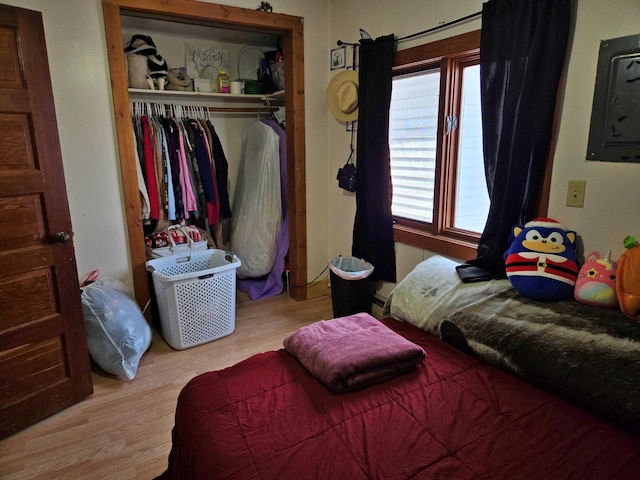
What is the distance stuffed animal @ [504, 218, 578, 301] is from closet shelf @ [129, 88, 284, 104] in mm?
2418

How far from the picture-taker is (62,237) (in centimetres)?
206

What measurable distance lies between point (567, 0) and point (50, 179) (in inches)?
95.6

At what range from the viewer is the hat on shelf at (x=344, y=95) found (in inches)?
118

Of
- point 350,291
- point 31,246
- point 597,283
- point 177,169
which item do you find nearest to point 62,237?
point 31,246

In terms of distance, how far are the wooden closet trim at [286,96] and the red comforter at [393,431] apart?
1.60 metres

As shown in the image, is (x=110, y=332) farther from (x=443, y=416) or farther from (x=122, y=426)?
(x=443, y=416)

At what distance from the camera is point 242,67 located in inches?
155

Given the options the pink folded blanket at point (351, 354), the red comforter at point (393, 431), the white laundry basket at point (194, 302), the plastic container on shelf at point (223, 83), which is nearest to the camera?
the red comforter at point (393, 431)

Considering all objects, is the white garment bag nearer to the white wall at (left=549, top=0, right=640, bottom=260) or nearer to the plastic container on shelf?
the plastic container on shelf

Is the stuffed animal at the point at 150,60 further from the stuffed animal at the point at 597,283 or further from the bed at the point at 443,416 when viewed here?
the stuffed animal at the point at 597,283

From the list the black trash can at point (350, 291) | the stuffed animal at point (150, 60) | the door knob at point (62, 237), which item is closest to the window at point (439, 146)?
the black trash can at point (350, 291)

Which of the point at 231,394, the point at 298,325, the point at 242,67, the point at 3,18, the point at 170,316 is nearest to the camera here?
the point at 231,394

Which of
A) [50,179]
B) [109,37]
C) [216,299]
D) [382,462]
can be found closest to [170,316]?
[216,299]

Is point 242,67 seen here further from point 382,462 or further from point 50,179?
point 382,462
